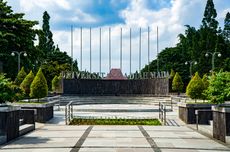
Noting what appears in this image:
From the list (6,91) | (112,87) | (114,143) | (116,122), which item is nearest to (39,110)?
(116,122)

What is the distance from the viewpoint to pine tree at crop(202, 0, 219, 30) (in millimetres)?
53906

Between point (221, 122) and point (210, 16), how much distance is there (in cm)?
4465

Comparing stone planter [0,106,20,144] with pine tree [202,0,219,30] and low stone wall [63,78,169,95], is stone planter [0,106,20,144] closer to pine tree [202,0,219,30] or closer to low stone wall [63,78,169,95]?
low stone wall [63,78,169,95]

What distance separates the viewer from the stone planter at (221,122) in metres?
11.1

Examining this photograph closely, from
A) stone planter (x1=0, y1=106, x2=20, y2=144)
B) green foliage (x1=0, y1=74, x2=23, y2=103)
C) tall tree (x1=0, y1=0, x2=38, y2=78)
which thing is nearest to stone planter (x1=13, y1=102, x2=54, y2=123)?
stone planter (x1=0, y1=106, x2=20, y2=144)

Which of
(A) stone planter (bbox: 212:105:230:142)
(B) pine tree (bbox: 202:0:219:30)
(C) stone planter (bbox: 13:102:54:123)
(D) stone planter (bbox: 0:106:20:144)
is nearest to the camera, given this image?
(A) stone planter (bbox: 212:105:230:142)

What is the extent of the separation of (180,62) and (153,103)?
33.6 metres

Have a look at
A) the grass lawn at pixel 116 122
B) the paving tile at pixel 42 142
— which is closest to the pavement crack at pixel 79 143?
the paving tile at pixel 42 142

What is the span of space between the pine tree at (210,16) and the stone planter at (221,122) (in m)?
43.6

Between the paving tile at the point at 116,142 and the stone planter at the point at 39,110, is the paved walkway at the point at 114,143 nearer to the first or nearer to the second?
the paving tile at the point at 116,142

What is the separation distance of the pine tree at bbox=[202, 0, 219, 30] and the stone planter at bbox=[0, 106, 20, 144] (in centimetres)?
4520

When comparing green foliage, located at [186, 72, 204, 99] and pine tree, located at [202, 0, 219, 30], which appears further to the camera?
pine tree, located at [202, 0, 219, 30]

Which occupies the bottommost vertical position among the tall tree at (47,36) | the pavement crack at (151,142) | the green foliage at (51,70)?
the pavement crack at (151,142)

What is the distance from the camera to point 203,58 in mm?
53875
